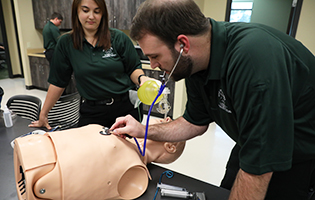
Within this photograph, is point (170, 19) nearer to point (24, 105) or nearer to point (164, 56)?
point (164, 56)

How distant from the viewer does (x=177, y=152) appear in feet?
3.74

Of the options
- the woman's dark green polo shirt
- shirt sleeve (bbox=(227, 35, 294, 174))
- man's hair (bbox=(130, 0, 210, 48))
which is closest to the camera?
shirt sleeve (bbox=(227, 35, 294, 174))

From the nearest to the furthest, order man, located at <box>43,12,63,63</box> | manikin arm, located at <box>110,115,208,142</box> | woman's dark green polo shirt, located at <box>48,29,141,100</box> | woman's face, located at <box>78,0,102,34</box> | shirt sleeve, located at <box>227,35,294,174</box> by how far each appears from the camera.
→ 1. shirt sleeve, located at <box>227,35,294,174</box>
2. manikin arm, located at <box>110,115,208,142</box>
3. woman's face, located at <box>78,0,102,34</box>
4. woman's dark green polo shirt, located at <box>48,29,141,100</box>
5. man, located at <box>43,12,63,63</box>

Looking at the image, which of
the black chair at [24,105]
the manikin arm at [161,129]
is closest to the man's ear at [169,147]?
the manikin arm at [161,129]

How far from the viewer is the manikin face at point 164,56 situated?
2.53 ft

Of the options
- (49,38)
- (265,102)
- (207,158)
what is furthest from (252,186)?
(49,38)

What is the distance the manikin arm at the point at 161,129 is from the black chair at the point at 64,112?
38.8 inches

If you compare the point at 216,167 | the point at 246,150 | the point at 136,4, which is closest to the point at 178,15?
Result: the point at 246,150

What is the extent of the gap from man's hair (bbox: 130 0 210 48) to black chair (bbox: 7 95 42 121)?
5.17ft

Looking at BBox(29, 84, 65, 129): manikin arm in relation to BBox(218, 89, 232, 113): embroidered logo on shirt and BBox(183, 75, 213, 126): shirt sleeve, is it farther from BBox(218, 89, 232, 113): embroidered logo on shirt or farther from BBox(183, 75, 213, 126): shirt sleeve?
BBox(218, 89, 232, 113): embroidered logo on shirt

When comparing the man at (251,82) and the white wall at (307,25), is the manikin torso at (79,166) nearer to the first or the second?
the man at (251,82)

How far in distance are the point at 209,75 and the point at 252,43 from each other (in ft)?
0.65

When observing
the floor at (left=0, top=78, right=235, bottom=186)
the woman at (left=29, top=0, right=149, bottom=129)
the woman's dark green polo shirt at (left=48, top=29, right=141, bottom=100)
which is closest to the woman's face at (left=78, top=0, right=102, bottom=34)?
the woman at (left=29, top=0, right=149, bottom=129)

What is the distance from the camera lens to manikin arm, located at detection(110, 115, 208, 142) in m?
1.01
